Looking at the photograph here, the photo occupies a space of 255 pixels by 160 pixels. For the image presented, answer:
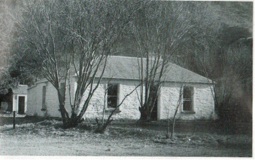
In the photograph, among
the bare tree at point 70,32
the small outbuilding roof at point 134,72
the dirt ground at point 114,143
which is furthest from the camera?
the small outbuilding roof at point 134,72

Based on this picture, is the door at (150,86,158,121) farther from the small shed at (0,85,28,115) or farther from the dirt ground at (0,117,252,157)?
the small shed at (0,85,28,115)

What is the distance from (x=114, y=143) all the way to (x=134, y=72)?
A: 5533 millimetres

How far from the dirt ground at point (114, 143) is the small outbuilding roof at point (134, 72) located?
344 centimetres

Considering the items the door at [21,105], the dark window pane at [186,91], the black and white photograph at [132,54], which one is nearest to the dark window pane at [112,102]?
the black and white photograph at [132,54]

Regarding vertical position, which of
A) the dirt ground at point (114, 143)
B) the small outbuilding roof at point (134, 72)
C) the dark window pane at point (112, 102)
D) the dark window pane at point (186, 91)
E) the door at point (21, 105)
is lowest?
the dirt ground at point (114, 143)

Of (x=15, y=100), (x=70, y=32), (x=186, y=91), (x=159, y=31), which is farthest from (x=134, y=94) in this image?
(x=70, y=32)

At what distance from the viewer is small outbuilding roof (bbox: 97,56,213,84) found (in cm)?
1337

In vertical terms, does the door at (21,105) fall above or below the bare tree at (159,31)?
below

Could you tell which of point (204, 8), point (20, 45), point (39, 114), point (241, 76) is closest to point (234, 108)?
point (241, 76)

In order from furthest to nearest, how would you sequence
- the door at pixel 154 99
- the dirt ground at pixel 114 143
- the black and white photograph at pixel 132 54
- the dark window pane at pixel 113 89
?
1. the dark window pane at pixel 113 89
2. the door at pixel 154 99
3. the black and white photograph at pixel 132 54
4. the dirt ground at pixel 114 143

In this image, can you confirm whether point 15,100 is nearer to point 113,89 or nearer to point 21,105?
point 21,105

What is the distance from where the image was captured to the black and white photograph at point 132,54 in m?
8.50

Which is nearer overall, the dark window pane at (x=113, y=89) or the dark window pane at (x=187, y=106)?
the dark window pane at (x=113, y=89)

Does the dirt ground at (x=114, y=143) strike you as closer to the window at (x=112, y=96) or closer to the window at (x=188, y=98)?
the window at (x=112, y=96)
